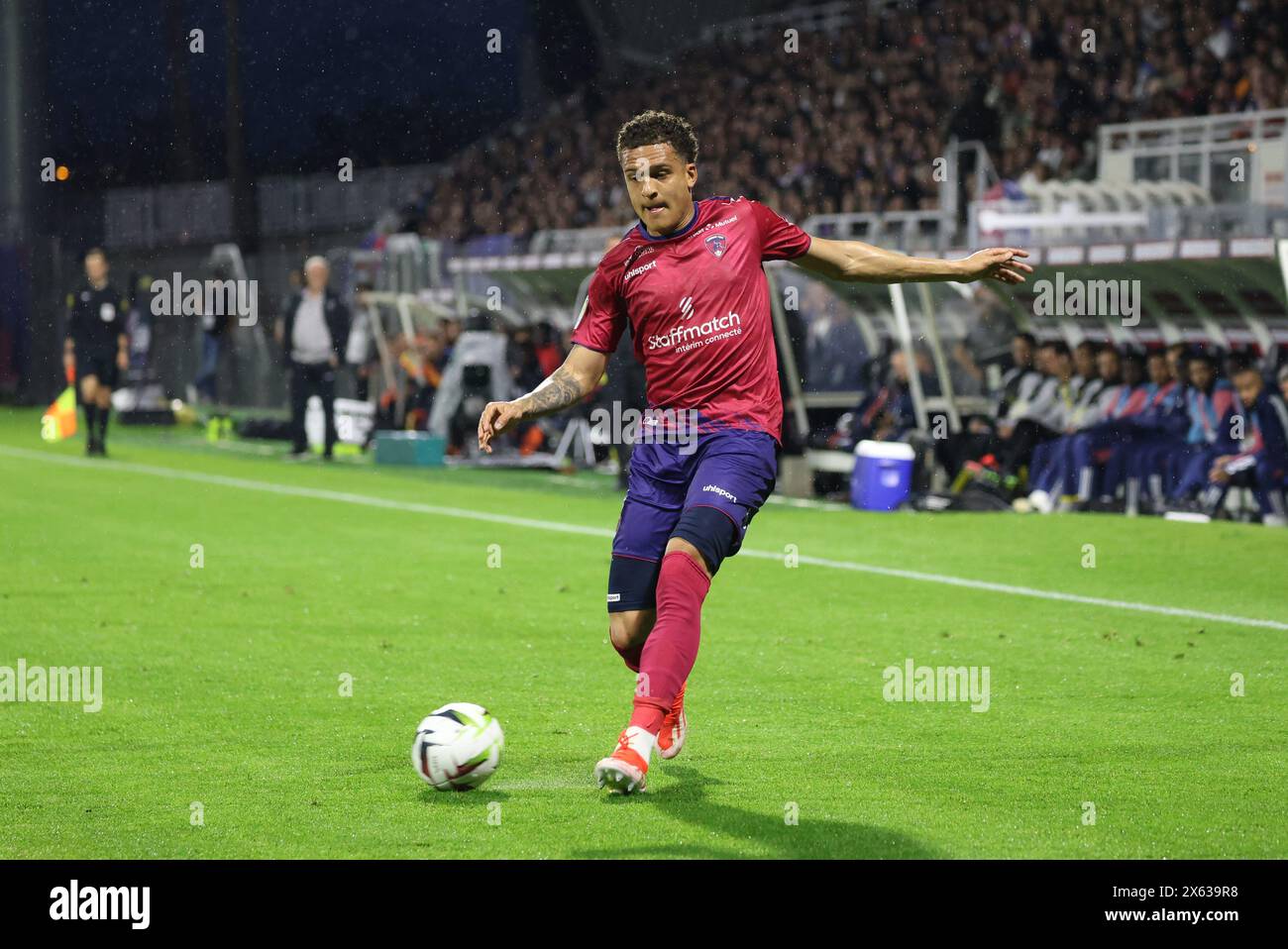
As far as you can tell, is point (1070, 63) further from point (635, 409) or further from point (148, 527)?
point (148, 527)

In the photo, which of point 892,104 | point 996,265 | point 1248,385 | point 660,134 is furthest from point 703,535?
point 892,104

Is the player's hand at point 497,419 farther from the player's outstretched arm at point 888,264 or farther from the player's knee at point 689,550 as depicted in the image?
the player's outstretched arm at point 888,264

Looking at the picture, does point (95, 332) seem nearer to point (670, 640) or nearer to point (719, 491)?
point (719, 491)

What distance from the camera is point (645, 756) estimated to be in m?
5.30

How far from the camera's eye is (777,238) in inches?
240

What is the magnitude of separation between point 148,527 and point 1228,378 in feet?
28.4

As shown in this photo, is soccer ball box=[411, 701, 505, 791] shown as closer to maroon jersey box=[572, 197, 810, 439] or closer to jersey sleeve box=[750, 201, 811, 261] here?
maroon jersey box=[572, 197, 810, 439]

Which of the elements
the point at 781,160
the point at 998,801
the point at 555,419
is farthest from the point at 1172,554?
the point at 781,160

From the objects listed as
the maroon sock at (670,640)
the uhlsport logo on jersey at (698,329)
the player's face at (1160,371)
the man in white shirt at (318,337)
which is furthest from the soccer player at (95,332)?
the maroon sock at (670,640)

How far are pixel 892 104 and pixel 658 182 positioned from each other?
21.7m

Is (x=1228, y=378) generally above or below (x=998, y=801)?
above

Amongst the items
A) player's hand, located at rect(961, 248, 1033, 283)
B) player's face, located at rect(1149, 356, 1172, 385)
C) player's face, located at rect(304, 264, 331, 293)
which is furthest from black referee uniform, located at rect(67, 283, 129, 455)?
player's hand, located at rect(961, 248, 1033, 283)

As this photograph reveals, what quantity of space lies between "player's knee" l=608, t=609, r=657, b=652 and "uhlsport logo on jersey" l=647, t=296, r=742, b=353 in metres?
0.87

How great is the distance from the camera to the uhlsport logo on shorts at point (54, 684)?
739 centimetres
